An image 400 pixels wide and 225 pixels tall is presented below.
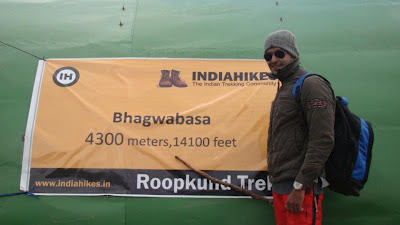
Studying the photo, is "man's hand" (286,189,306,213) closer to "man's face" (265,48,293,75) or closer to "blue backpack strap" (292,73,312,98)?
"blue backpack strap" (292,73,312,98)

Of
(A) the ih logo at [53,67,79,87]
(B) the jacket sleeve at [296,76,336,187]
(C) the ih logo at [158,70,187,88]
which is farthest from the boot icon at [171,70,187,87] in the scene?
(B) the jacket sleeve at [296,76,336,187]

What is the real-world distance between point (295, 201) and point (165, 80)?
1401mm

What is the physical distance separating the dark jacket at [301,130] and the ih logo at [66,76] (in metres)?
1.64

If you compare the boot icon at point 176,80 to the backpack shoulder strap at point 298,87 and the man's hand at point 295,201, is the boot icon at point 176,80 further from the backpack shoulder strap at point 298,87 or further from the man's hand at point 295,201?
the man's hand at point 295,201

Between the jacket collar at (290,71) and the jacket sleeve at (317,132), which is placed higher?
the jacket collar at (290,71)

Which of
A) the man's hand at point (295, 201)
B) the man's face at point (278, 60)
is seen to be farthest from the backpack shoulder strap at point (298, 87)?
the man's hand at point (295, 201)

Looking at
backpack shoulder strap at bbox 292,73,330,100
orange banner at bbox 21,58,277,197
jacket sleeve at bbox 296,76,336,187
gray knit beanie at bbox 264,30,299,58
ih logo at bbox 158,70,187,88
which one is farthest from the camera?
ih logo at bbox 158,70,187,88

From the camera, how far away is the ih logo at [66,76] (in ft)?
9.03

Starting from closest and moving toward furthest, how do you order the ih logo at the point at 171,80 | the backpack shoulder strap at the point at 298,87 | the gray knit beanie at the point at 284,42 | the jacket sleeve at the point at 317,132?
1. the jacket sleeve at the point at 317,132
2. the backpack shoulder strap at the point at 298,87
3. the gray knit beanie at the point at 284,42
4. the ih logo at the point at 171,80

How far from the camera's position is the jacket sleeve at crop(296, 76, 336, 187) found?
6.06 feet

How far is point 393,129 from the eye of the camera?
261 centimetres

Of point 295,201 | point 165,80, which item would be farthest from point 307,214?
point 165,80

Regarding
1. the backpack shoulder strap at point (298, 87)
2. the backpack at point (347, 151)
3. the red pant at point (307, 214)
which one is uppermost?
the backpack shoulder strap at point (298, 87)

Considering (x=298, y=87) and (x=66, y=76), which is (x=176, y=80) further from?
(x=298, y=87)
